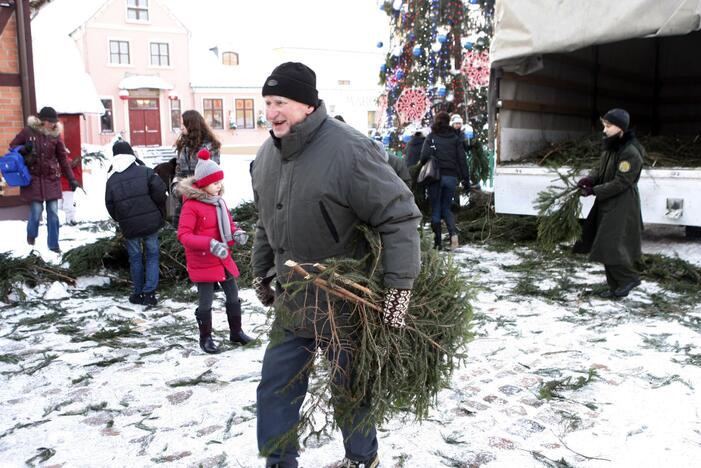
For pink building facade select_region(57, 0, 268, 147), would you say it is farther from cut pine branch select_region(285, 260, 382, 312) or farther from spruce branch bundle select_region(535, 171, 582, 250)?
cut pine branch select_region(285, 260, 382, 312)

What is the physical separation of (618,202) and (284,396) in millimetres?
4469

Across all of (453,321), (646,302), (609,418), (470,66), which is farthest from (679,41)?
(453,321)

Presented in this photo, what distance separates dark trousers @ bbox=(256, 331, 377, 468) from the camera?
297 cm

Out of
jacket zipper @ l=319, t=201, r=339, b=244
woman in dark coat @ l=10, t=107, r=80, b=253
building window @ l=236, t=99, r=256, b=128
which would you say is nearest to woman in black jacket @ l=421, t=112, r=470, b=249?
woman in dark coat @ l=10, t=107, r=80, b=253

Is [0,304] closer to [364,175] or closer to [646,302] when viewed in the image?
[364,175]

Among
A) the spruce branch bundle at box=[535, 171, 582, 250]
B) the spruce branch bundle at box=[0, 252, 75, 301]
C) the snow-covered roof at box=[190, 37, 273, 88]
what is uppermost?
the snow-covered roof at box=[190, 37, 273, 88]

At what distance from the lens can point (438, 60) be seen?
41.7 feet

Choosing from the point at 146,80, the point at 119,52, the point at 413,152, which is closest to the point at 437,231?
the point at 413,152

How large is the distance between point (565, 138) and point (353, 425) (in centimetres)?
896

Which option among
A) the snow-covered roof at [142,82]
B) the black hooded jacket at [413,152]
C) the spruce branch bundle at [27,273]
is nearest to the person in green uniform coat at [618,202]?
the black hooded jacket at [413,152]

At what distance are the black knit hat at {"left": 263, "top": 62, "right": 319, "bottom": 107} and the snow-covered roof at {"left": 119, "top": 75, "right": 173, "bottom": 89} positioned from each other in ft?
124

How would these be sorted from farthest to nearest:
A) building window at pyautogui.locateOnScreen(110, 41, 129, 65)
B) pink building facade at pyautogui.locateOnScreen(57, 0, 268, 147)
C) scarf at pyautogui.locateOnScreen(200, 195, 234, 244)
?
building window at pyautogui.locateOnScreen(110, 41, 129, 65), pink building facade at pyautogui.locateOnScreen(57, 0, 268, 147), scarf at pyautogui.locateOnScreen(200, 195, 234, 244)

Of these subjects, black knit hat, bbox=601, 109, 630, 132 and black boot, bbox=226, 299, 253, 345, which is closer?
black boot, bbox=226, 299, 253, 345

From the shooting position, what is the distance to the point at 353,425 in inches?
120
